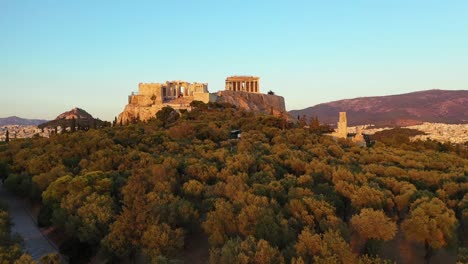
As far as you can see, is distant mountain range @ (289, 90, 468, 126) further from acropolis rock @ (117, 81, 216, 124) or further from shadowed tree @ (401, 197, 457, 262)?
shadowed tree @ (401, 197, 457, 262)

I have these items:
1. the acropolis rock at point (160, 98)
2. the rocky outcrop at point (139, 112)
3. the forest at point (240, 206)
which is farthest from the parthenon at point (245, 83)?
the forest at point (240, 206)

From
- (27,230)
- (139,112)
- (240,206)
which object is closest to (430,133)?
(139,112)

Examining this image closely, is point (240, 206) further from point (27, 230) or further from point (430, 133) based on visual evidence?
point (430, 133)

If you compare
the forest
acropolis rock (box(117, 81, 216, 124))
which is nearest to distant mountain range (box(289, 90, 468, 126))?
acropolis rock (box(117, 81, 216, 124))

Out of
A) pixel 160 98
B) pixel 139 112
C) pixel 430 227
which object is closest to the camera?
pixel 430 227

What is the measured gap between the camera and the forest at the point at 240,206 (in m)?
21.1

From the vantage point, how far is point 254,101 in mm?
98188

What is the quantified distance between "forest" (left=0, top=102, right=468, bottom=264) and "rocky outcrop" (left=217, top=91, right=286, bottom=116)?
47673mm

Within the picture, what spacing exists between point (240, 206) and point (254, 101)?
74769mm

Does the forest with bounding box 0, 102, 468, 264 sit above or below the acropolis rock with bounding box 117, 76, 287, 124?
below

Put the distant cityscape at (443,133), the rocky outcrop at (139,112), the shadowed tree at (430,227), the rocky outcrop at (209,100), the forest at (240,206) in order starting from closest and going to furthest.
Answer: the forest at (240,206)
the shadowed tree at (430,227)
the rocky outcrop at (139,112)
the rocky outcrop at (209,100)
the distant cityscape at (443,133)

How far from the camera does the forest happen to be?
829 inches

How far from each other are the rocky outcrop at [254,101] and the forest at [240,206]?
156 feet

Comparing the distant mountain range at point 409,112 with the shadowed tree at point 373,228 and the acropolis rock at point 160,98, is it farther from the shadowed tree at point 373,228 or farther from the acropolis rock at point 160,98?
the shadowed tree at point 373,228
